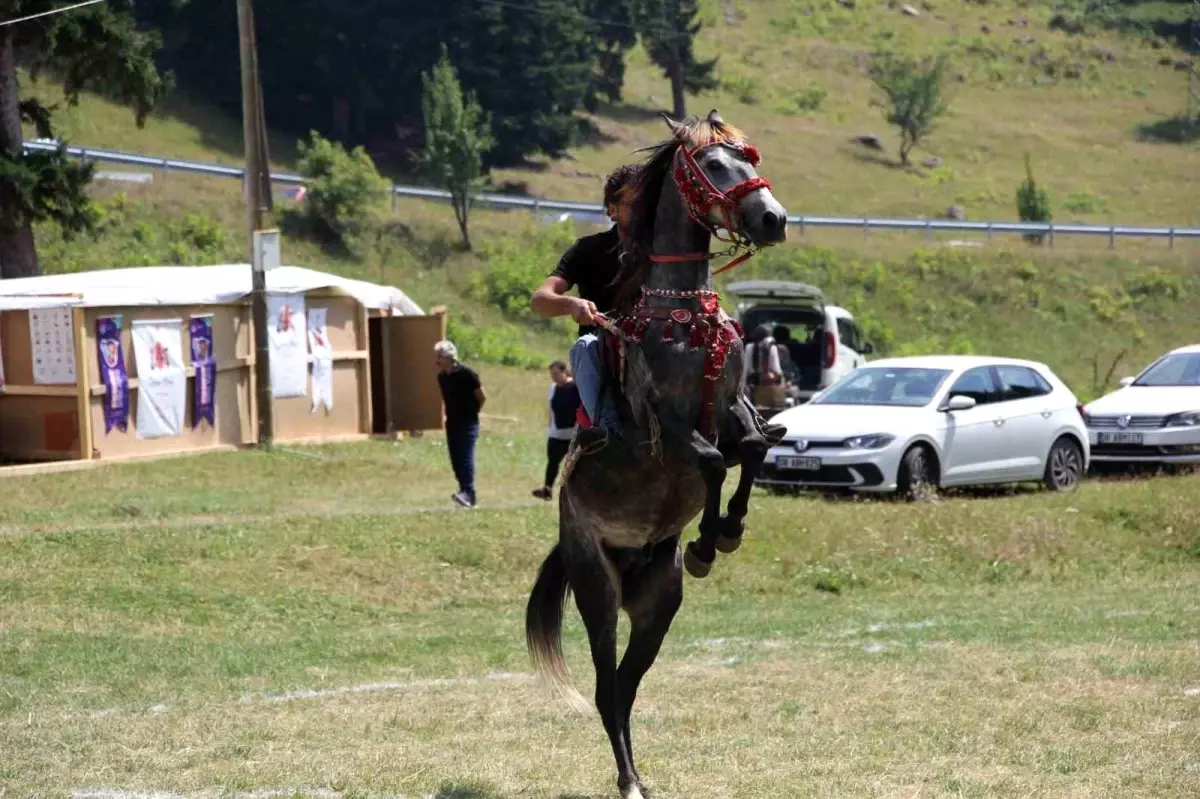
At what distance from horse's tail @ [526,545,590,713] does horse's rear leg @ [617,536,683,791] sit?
2.17ft

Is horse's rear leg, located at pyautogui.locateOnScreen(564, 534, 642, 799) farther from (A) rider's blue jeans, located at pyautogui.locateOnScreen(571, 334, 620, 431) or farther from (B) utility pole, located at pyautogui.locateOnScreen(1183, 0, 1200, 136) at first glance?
(B) utility pole, located at pyautogui.locateOnScreen(1183, 0, 1200, 136)

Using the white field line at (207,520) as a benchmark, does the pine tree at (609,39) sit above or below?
above

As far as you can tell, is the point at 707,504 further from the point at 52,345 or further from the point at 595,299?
the point at 52,345

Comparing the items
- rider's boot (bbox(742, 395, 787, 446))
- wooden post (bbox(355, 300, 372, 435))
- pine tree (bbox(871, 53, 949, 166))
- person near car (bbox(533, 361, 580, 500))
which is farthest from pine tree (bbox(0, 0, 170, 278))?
pine tree (bbox(871, 53, 949, 166))

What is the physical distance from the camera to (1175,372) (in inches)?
894

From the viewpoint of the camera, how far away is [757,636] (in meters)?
12.5

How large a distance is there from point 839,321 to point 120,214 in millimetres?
20882

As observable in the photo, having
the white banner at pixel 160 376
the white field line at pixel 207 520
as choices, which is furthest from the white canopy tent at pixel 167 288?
the white field line at pixel 207 520

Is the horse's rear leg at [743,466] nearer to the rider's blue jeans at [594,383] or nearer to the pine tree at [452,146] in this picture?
the rider's blue jeans at [594,383]

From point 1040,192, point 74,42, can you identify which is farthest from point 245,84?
point 1040,192

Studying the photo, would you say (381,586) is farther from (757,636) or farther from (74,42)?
(74,42)

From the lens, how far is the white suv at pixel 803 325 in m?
27.9

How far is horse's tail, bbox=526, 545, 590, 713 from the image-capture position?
8406 millimetres

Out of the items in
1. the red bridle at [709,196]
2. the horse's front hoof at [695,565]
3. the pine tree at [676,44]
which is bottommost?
the horse's front hoof at [695,565]
